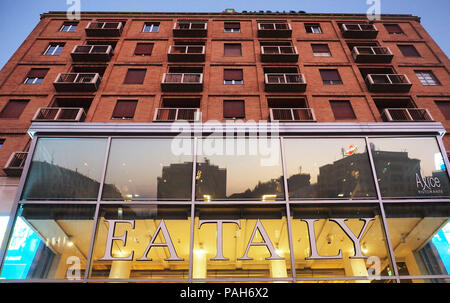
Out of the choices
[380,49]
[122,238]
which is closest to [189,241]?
[122,238]

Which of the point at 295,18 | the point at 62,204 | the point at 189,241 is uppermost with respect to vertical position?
the point at 295,18

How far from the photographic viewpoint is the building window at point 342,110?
557 inches

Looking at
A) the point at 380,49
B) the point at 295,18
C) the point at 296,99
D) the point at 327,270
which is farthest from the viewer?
the point at 295,18

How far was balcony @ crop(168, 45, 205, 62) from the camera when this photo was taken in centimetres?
1623

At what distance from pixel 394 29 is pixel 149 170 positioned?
19634mm

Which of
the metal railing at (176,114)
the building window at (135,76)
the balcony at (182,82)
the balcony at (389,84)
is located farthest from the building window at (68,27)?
the balcony at (389,84)

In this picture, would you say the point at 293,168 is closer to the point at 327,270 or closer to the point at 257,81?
the point at 327,270

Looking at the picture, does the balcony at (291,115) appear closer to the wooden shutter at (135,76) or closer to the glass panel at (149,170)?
the glass panel at (149,170)

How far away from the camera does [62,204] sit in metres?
7.98

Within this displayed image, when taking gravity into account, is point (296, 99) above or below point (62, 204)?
above

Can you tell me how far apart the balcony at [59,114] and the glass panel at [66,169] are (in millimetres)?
4520

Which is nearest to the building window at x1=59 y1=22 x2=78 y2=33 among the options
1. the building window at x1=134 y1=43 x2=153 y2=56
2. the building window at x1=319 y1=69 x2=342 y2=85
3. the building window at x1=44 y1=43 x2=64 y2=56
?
the building window at x1=44 y1=43 x2=64 y2=56

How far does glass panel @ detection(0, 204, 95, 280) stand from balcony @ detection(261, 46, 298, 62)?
12.4 meters

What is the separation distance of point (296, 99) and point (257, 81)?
90.3 inches
